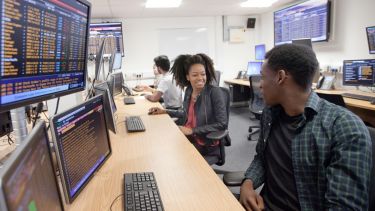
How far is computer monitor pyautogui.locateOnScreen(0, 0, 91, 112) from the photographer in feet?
2.74

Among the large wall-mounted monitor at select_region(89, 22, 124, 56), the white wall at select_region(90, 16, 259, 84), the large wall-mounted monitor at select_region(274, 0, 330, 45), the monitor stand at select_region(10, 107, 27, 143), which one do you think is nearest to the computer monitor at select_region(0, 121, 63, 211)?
the monitor stand at select_region(10, 107, 27, 143)

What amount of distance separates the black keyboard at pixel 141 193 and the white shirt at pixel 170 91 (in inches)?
95.4

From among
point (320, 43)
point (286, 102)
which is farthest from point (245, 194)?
point (320, 43)

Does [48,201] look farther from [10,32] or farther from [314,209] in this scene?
[314,209]

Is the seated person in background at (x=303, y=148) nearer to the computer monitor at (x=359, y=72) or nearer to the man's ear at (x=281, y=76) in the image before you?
the man's ear at (x=281, y=76)

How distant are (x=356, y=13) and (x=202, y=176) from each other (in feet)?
13.5

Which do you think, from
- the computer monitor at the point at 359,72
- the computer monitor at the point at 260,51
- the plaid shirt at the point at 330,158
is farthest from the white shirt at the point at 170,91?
the computer monitor at the point at 260,51

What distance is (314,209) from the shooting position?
1.19 m

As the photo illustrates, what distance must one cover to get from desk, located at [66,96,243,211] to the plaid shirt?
0.32m

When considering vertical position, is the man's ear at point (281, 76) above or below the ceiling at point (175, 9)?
below

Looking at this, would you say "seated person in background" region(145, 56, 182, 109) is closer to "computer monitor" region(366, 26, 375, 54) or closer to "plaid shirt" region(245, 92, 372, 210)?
"computer monitor" region(366, 26, 375, 54)

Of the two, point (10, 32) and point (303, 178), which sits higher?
point (10, 32)

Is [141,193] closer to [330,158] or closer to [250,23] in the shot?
[330,158]

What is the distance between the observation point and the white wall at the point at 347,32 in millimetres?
4176
